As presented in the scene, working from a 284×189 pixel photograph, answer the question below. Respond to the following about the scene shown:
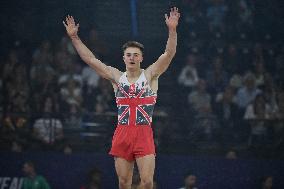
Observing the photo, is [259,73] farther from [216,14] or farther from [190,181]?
[190,181]

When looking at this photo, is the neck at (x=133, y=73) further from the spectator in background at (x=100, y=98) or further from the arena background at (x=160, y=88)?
the spectator in background at (x=100, y=98)

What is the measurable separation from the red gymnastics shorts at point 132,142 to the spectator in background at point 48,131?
5.37 metres

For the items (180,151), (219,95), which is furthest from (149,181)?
(219,95)

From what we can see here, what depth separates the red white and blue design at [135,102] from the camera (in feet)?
32.0

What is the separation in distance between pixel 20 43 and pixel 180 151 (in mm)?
4869

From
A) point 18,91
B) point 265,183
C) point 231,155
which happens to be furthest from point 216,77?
point 18,91

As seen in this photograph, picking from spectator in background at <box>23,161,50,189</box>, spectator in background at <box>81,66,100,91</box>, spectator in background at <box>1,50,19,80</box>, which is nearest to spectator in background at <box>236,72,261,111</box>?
spectator in background at <box>81,66,100,91</box>

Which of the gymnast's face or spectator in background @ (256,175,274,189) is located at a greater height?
the gymnast's face

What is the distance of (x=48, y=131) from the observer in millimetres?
15023

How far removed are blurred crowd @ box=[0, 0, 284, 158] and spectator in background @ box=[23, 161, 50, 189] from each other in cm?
54

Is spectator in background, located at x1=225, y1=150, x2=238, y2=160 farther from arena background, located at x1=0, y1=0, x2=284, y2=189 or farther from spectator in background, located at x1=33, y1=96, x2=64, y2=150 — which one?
spectator in background, located at x1=33, y1=96, x2=64, y2=150

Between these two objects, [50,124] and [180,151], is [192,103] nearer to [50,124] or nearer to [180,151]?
[180,151]

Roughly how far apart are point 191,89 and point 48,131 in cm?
313

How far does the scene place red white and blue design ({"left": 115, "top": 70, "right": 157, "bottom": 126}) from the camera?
32.0ft
